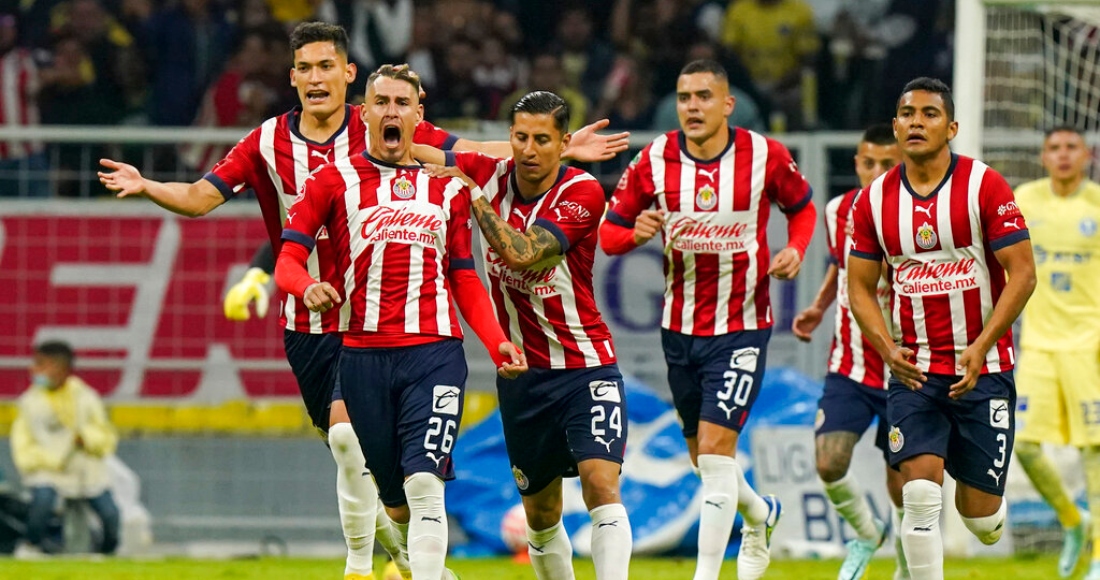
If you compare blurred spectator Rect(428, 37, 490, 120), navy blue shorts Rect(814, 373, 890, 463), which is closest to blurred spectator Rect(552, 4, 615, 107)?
blurred spectator Rect(428, 37, 490, 120)

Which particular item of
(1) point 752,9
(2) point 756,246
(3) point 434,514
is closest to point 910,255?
(2) point 756,246

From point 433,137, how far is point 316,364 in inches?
46.4

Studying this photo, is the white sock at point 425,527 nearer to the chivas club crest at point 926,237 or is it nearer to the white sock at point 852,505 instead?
the chivas club crest at point 926,237

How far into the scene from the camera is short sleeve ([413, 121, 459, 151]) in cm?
788

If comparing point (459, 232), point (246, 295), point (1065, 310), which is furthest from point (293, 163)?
point (1065, 310)

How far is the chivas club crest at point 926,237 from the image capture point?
Result: 281 inches

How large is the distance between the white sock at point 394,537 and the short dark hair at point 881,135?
3198mm

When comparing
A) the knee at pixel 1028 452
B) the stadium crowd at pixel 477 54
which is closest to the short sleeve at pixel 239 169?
the knee at pixel 1028 452

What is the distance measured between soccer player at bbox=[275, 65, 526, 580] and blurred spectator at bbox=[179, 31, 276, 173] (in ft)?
25.9

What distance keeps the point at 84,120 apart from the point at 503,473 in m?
5.13

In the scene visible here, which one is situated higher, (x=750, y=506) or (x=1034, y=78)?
(x=1034, y=78)

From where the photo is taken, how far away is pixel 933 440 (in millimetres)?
7188

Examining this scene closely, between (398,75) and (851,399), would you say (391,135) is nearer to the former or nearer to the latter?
(398,75)

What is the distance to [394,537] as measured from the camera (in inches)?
297
